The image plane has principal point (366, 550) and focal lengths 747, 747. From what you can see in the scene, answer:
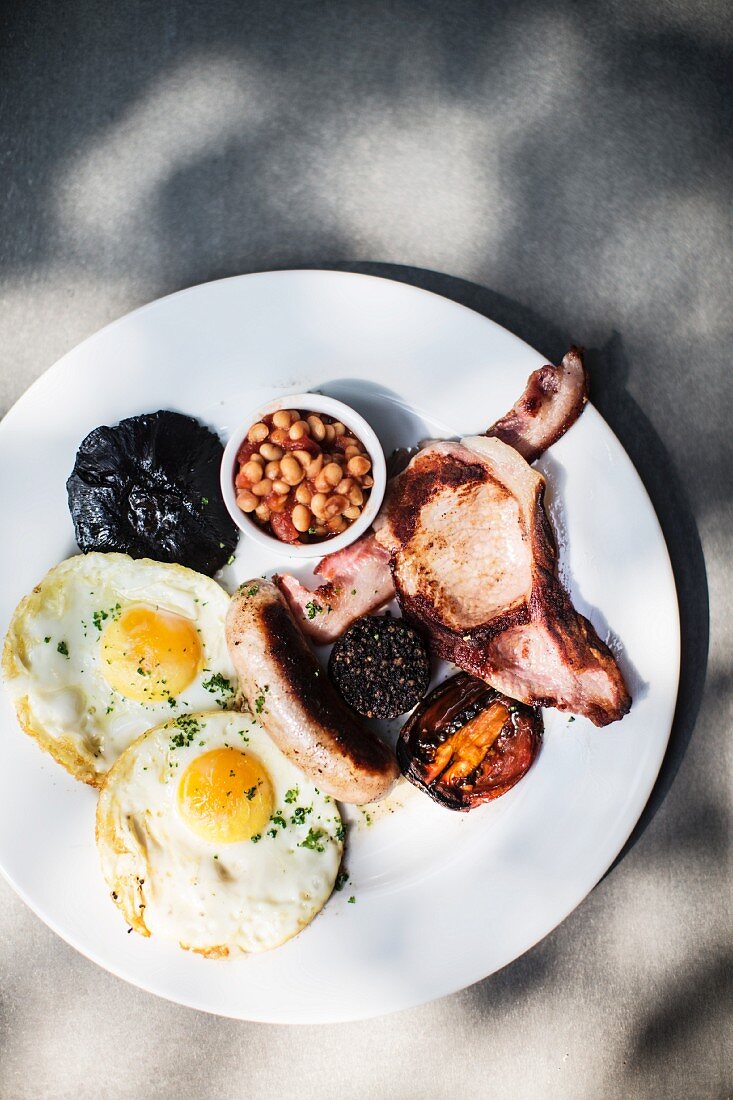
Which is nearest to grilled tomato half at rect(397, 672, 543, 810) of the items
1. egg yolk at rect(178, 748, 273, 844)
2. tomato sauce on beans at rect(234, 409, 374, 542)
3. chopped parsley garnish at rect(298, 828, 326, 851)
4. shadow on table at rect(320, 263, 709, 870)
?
chopped parsley garnish at rect(298, 828, 326, 851)

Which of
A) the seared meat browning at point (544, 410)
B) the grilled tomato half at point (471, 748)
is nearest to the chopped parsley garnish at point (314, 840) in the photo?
the grilled tomato half at point (471, 748)

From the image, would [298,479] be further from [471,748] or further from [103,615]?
[471,748]

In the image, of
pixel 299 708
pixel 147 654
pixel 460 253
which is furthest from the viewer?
pixel 460 253

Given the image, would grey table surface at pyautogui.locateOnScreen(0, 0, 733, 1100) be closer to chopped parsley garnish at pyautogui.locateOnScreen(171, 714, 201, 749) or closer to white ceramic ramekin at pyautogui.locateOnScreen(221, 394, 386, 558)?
white ceramic ramekin at pyautogui.locateOnScreen(221, 394, 386, 558)

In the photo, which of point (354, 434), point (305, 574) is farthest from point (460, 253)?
point (305, 574)

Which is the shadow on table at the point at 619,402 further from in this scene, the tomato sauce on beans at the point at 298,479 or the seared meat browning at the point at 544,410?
the tomato sauce on beans at the point at 298,479

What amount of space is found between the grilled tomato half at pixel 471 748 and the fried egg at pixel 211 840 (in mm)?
356

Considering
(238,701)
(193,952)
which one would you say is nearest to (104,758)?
(238,701)

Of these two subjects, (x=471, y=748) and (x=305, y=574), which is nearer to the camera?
(x=471, y=748)

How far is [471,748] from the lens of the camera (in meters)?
2.41

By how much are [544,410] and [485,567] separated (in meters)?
0.54

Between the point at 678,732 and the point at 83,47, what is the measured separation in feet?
10.7

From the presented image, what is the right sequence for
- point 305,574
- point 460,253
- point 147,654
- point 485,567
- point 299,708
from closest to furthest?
point 299,708 < point 147,654 < point 485,567 < point 305,574 < point 460,253

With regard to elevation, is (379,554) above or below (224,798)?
above
